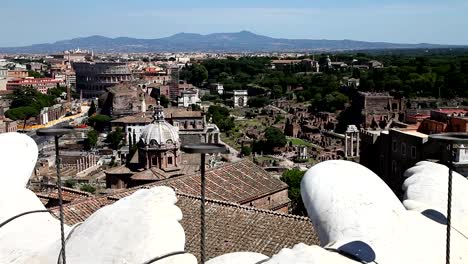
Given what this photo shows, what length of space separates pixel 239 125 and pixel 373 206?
57.7 metres

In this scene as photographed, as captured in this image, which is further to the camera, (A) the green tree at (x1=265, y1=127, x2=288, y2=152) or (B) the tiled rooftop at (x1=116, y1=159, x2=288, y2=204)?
(A) the green tree at (x1=265, y1=127, x2=288, y2=152)

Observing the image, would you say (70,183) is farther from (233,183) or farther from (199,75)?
(199,75)

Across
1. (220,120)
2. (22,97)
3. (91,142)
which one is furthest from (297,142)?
(22,97)

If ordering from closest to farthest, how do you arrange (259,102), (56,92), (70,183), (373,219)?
1. (373,219)
2. (70,183)
3. (259,102)
4. (56,92)

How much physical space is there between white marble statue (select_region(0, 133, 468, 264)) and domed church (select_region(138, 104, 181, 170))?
722 inches

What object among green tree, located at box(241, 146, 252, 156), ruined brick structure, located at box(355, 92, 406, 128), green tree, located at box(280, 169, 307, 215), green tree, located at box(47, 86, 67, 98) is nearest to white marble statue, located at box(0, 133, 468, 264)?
green tree, located at box(280, 169, 307, 215)

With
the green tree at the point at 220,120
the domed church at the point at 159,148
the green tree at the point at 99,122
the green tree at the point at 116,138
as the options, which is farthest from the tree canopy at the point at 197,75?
the domed church at the point at 159,148

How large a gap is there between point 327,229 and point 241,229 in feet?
24.3

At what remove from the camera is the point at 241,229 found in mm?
10648

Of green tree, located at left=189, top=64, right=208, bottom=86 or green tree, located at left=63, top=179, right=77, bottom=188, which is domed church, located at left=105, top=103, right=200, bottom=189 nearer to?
green tree, located at left=63, top=179, right=77, bottom=188

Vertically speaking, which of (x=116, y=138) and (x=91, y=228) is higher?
(x=91, y=228)

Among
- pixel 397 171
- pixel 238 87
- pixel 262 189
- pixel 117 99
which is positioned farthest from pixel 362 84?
pixel 262 189

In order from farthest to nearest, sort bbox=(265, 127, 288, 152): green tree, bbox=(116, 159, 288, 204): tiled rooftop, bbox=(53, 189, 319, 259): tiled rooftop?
bbox=(265, 127, 288, 152): green tree
bbox=(116, 159, 288, 204): tiled rooftop
bbox=(53, 189, 319, 259): tiled rooftop

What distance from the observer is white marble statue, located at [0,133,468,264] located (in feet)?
10.1
